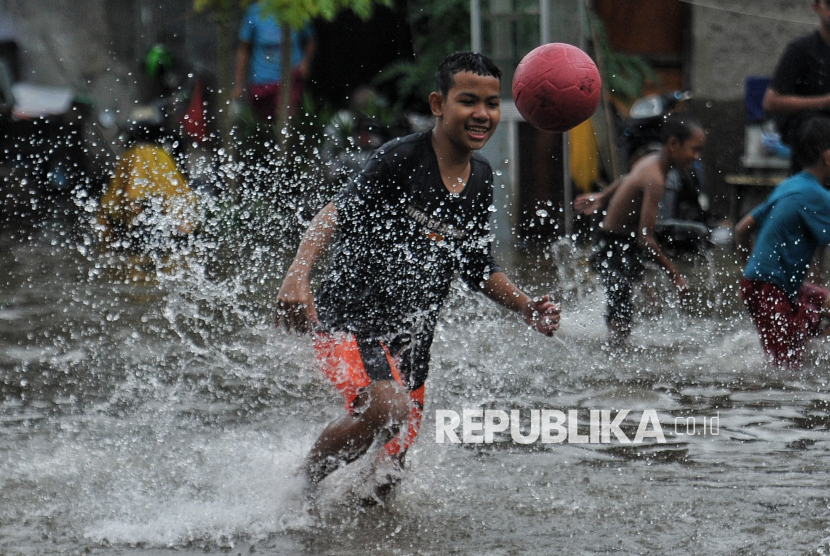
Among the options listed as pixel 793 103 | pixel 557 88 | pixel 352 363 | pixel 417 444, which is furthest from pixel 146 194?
pixel 352 363

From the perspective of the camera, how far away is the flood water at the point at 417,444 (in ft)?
11.2

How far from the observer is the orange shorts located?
137 inches

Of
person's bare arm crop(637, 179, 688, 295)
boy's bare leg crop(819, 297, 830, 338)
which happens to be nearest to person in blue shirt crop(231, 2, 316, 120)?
person's bare arm crop(637, 179, 688, 295)

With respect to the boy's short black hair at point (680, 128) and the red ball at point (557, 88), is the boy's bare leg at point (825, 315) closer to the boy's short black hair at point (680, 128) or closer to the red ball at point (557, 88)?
the boy's short black hair at point (680, 128)

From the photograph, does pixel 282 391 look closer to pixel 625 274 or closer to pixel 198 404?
pixel 198 404

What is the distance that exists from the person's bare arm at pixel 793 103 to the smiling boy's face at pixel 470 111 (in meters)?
2.92

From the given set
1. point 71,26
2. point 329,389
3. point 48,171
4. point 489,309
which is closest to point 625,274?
point 489,309

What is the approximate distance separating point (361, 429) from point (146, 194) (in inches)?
237

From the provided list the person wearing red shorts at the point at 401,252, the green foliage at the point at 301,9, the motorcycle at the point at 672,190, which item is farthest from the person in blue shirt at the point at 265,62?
the person wearing red shorts at the point at 401,252

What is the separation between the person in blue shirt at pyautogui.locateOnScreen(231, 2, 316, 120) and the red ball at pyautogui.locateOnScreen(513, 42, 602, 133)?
6270 millimetres

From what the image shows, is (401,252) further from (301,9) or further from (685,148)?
(301,9)

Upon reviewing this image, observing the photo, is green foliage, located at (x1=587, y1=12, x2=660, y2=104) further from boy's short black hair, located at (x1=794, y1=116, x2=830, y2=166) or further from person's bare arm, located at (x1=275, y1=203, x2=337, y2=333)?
person's bare arm, located at (x1=275, y1=203, x2=337, y2=333)

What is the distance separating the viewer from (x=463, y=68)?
369cm

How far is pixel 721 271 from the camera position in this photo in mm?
8352
